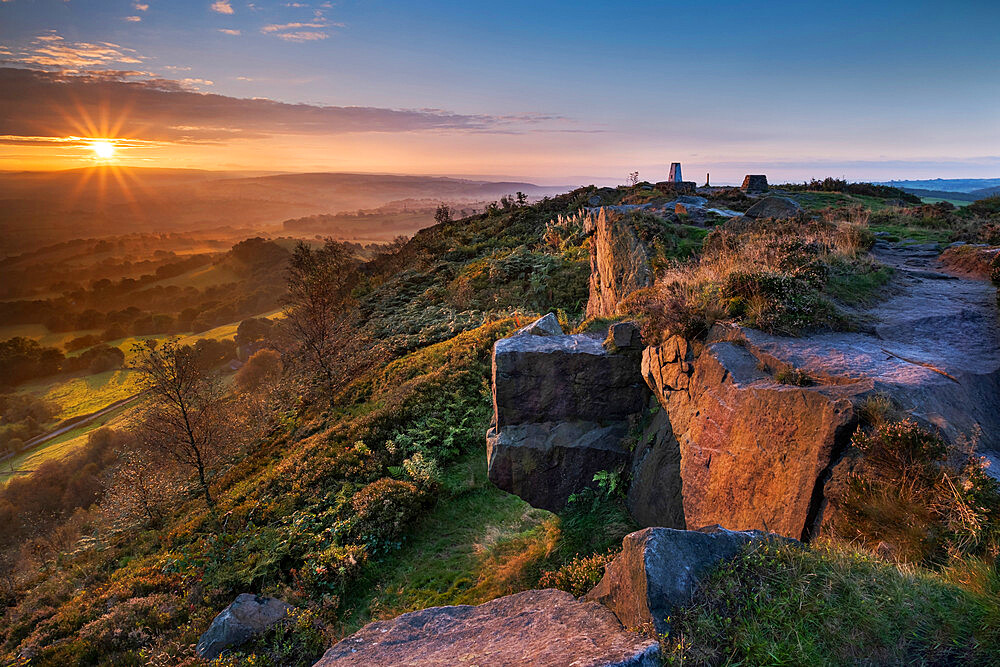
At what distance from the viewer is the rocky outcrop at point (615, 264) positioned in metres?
13.2

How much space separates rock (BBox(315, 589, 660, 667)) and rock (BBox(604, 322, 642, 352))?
5166mm

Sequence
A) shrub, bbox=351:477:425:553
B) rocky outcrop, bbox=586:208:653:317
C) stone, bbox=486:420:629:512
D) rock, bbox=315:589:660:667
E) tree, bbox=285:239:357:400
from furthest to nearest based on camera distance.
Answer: tree, bbox=285:239:357:400, rocky outcrop, bbox=586:208:653:317, shrub, bbox=351:477:425:553, stone, bbox=486:420:629:512, rock, bbox=315:589:660:667

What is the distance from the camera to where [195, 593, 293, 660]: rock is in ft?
22.7

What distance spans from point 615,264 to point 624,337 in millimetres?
6715

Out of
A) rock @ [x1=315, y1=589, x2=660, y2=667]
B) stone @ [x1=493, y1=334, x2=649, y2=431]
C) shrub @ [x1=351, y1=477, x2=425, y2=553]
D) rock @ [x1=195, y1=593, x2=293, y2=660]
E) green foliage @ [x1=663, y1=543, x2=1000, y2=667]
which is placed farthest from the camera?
shrub @ [x1=351, y1=477, x2=425, y2=553]

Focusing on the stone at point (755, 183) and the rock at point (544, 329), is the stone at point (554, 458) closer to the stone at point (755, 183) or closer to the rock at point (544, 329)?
the rock at point (544, 329)

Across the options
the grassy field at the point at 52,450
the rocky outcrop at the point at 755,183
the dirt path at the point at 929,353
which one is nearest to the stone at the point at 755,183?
the rocky outcrop at the point at 755,183

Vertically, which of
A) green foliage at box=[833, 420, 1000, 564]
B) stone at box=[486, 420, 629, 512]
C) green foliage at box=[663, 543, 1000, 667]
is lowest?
stone at box=[486, 420, 629, 512]

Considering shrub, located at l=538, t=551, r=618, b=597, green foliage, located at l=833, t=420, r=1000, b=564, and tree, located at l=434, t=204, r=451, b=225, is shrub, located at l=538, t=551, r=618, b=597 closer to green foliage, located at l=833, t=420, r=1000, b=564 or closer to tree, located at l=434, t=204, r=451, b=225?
green foliage, located at l=833, t=420, r=1000, b=564

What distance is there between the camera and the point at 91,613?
9367mm

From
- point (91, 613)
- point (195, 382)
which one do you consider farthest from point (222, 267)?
point (91, 613)

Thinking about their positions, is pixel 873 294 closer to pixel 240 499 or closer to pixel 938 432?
pixel 938 432

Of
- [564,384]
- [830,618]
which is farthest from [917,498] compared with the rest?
[564,384]

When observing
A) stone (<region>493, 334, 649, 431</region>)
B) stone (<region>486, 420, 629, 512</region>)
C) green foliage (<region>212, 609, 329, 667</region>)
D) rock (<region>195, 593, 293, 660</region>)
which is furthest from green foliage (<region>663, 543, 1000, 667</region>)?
rock (<region>195, 593, 293, 660</region>)
